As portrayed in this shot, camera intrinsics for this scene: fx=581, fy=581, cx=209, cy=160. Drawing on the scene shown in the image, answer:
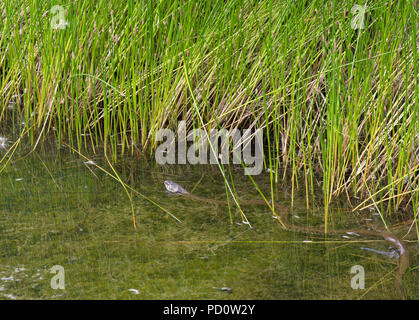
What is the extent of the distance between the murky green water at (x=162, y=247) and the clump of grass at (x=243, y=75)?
251 mm

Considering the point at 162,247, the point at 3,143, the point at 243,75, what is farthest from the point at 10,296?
the point at 243,75

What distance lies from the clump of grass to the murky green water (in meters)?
0.25

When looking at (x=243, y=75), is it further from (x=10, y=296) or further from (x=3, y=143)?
→ (x=10, y=296)

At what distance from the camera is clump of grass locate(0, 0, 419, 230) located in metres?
2.26

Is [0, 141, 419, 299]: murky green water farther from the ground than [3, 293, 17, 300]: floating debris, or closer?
farther from the ground

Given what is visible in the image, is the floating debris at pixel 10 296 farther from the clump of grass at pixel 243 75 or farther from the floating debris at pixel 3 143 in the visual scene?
the floating debris at pixel 3 143

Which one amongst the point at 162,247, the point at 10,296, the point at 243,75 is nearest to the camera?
the point at 10,296

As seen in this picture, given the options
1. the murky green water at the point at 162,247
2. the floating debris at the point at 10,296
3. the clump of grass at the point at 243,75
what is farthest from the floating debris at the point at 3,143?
the floating debris at the point at 10,296

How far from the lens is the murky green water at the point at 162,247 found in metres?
1.68

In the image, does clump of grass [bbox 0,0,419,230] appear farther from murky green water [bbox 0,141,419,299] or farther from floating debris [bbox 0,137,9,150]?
murky green water [bbox 0,141,419,299]

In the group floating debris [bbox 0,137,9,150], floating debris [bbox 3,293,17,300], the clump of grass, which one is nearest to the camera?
floating debris [bbox 3,293,17,300]

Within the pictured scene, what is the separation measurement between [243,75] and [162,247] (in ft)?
3.75

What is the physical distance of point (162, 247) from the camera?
6.25ft

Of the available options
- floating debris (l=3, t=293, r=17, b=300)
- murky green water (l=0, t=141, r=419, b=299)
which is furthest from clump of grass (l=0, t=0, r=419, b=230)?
floating debris (l=3, t=293, r=17, b=300)
